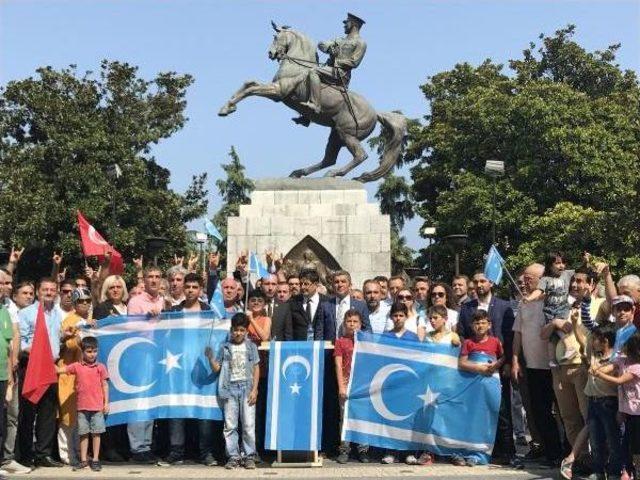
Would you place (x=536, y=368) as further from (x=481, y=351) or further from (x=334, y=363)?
(x=334, y=363)

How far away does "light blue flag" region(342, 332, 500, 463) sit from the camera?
837 centimetres

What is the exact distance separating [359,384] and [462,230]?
24.9m

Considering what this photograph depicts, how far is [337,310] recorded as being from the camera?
30.0 feet

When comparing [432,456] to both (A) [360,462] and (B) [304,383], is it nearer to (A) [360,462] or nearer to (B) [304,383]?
(A) [360,462]

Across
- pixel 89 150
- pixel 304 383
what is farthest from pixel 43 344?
pixel 89 150

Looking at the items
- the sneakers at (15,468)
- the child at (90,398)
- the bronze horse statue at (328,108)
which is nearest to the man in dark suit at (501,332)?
the child at (90,398)

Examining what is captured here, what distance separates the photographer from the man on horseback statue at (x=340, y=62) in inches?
695

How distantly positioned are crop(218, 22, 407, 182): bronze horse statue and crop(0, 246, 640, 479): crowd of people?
8.86m

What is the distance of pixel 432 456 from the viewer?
335 inches

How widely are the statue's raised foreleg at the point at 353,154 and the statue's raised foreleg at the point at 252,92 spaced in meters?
1.79

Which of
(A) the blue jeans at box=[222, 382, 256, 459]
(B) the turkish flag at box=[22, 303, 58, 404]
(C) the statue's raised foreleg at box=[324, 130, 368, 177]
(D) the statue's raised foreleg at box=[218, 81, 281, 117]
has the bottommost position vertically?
(A) the blue jeans at box=[222, 382, 256, 459]

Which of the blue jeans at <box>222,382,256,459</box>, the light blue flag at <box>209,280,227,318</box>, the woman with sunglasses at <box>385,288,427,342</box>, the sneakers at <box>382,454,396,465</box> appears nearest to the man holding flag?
the light blue flag at <box>209,280,227,318</box>

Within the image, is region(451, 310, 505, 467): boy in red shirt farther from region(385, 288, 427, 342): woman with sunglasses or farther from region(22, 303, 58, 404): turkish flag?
region(22, 303, 58, 404): turkish flag

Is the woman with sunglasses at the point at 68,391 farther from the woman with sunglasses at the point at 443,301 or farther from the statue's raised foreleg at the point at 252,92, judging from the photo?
the statue's raised foreleg at the point at 252,92
